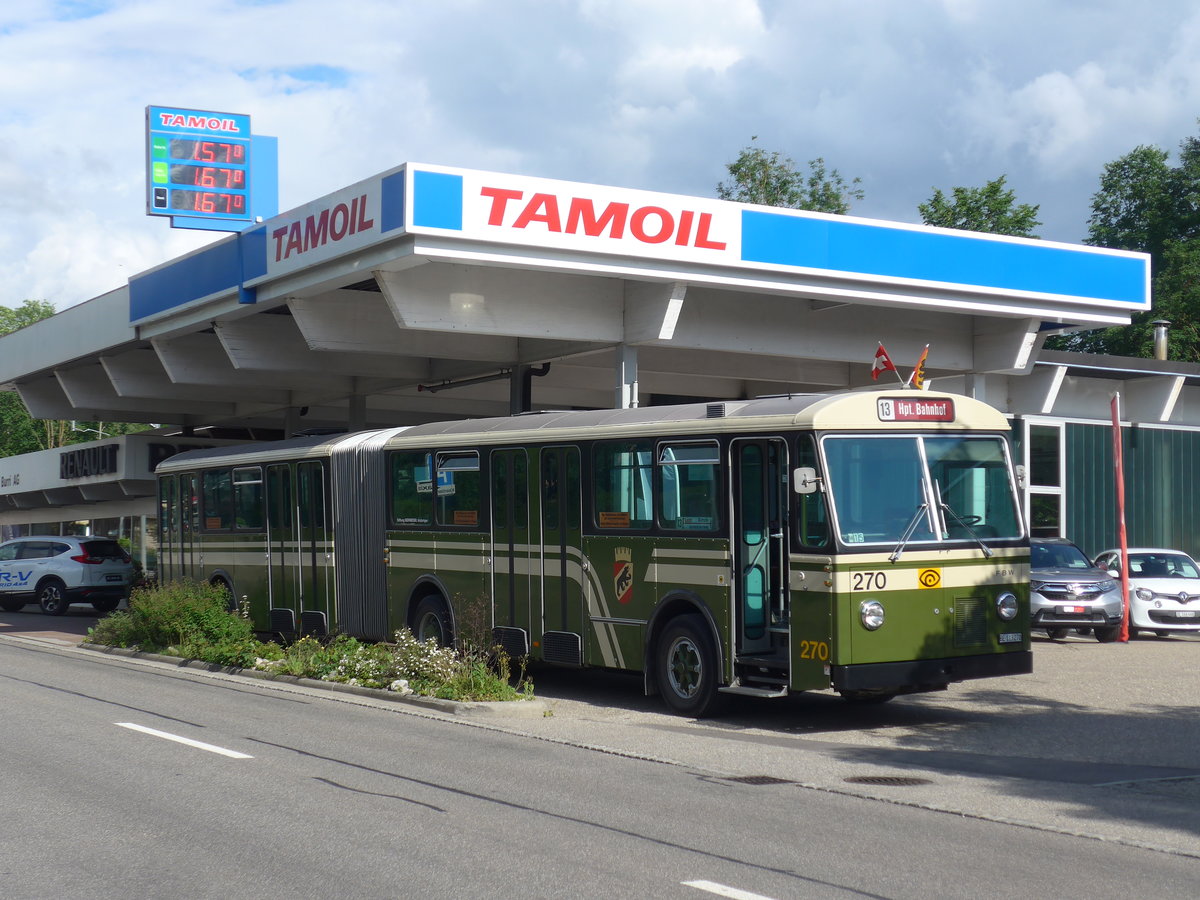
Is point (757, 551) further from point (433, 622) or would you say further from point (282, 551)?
point (282, 551)

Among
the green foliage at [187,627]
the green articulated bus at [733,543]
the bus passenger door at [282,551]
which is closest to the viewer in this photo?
the green articulated bus at [733,543]

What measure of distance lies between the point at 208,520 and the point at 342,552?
475cm

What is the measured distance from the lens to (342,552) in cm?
1930

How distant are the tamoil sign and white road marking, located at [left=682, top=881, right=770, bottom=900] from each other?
1186cm

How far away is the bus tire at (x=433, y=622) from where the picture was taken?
56.5 feet

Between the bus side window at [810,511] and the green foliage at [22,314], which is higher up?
the green foliage at [22,314]

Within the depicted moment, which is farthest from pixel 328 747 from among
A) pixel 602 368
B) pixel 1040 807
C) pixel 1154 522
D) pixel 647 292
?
pixel 1154 522

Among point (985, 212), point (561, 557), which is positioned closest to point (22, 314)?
point (985, 212)

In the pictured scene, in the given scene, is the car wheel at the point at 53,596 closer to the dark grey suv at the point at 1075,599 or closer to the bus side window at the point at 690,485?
the dark grey suv at the point at 1075,599

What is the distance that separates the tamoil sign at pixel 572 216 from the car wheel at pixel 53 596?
18878 millimetres

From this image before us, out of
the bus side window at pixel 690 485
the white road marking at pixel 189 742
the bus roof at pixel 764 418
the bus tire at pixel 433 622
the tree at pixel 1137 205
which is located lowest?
the white road marking at pixel 189 742

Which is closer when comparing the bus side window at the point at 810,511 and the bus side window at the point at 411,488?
the bus side window at the point at 810,511

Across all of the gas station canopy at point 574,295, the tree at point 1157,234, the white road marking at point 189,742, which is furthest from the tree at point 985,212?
the white road marking at point 189,742

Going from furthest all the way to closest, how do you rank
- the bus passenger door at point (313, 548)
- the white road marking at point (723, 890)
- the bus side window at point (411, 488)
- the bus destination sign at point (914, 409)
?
the bus passenger door at point (313, 548) → the bus side window at point (411, 488) → the bus destination sign at point (914, 409) → the white road marking at point (723, 890)
